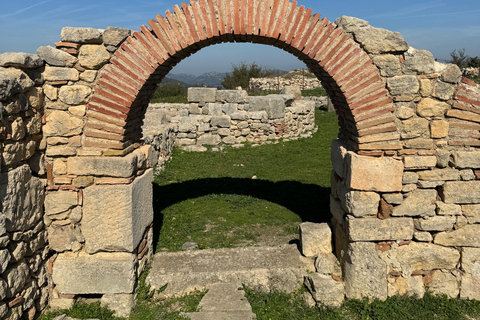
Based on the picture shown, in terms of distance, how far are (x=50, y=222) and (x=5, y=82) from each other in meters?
1.76

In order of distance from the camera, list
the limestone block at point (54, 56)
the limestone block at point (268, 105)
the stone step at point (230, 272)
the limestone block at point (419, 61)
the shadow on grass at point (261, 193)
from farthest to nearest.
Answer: the limestone block at point (268, 105) < the shadow on grass at point (261, 193) < the stone step at point (230, 272) < the limestone block at point (419, 61) < the limestone block at point (54, 56)

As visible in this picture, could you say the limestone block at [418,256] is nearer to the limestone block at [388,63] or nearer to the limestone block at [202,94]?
the limestone block at [388,63]

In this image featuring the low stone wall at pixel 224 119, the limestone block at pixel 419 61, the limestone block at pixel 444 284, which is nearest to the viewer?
the limestone block at pixel 419 61

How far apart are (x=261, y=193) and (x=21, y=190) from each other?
17.1 ft

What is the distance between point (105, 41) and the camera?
420 cm

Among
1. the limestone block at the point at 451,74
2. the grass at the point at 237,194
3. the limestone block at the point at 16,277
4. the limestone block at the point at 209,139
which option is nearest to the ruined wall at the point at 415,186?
the limestone block at the point at 451,74

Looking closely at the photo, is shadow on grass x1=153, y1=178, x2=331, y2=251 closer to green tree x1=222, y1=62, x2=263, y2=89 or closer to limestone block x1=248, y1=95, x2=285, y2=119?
limestone block x1=248, y1=95, x2=285, y2=119

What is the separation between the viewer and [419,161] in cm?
433

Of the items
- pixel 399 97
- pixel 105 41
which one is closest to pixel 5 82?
pixel 105 41

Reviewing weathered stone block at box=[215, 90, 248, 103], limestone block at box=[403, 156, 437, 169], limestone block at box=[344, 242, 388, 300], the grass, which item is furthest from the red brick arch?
weathered stone block at box=[215, 90, 248, 103]

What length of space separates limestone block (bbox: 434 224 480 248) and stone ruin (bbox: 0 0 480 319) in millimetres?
12

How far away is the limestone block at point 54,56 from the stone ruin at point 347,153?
0.01m

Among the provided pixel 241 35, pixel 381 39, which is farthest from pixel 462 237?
pixel 241 35

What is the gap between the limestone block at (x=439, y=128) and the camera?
4316mm
